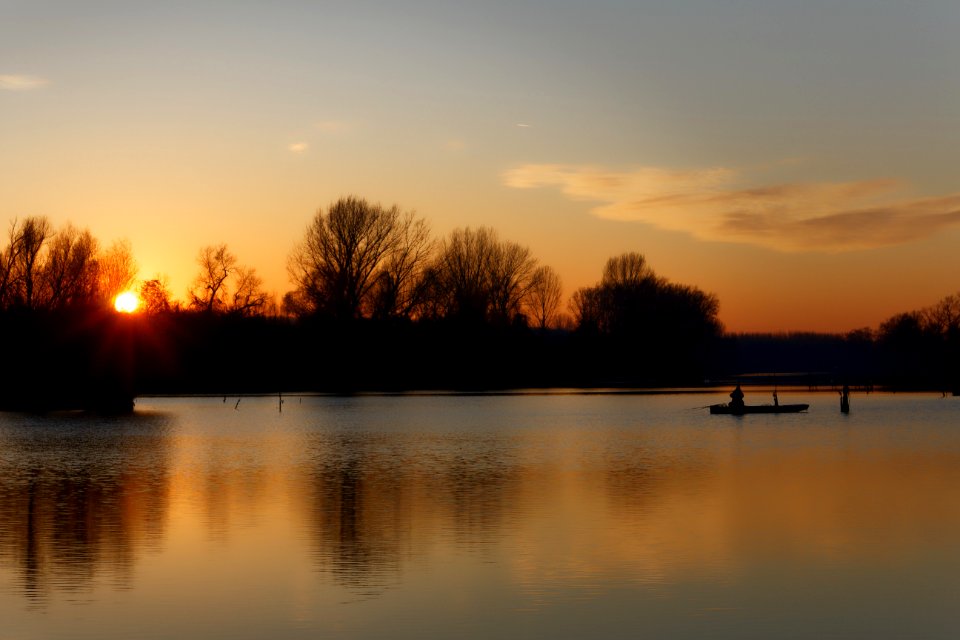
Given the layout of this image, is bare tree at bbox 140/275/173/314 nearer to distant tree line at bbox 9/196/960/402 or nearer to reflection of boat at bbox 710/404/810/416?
distant tree line at bbox 9/196/960/402

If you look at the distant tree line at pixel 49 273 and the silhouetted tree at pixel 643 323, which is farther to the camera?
the silhouetted tree at pixel 643 323

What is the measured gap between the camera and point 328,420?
7206cm

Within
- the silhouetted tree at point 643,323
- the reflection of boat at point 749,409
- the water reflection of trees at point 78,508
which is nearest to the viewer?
the water reflection of trees at point 78,508

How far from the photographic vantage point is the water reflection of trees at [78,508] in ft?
60.5

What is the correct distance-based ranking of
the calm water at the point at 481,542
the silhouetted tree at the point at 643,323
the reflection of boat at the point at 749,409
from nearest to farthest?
the calm water at the point at 481,542 < the reflection of boat at the point at 749,409 < the silhouetted tree at the point at 643,323

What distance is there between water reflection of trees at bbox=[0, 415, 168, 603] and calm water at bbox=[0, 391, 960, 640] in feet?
0.29

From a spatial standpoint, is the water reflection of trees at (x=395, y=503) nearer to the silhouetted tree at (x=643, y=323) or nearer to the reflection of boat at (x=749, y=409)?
the reflection of boat at (x=749, y=409)

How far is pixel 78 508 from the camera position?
26562mm

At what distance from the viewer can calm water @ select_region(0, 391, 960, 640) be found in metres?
14.8

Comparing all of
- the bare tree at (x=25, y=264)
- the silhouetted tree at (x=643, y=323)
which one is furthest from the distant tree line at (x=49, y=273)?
the silhouetted tree at (x=643, y=323)

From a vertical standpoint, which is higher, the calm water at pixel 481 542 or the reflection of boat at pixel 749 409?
the reflection of boat at pixel 749 409

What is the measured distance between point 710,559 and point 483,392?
368 ft

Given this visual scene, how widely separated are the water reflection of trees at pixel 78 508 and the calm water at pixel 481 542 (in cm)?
9

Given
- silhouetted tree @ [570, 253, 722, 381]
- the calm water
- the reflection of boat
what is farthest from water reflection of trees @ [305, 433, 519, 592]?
silhouetted tree @ [570, 253, 722, 381]
